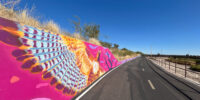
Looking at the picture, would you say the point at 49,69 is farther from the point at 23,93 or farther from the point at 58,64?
the point at 23,93

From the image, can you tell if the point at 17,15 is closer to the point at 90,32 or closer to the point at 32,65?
the point at 32,65

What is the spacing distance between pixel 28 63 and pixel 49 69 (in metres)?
0.65

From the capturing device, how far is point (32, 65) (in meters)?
2.16

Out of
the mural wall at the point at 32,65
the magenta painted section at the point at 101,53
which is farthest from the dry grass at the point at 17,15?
the magenta painted section at the point at 101,53

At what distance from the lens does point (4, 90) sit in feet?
5.29

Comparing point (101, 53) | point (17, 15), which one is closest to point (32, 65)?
point (17, 15)

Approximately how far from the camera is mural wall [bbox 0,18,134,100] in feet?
5.69

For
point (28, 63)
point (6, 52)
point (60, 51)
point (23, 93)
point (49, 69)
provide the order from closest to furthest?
point (6, 52), point (23, 93), point (28, 63), point (49, 69), point (60, 51)

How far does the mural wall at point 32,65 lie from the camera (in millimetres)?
1735

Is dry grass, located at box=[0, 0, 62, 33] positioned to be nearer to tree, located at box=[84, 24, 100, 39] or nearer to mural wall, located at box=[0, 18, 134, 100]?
mural wall, located at box=[0, 18, 134, 100]

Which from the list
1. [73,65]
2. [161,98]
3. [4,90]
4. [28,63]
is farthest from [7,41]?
[161,98]

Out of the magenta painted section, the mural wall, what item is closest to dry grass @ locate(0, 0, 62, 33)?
the mural wall

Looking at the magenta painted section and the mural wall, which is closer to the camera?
the mural wall

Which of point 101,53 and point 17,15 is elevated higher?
point 17,15
